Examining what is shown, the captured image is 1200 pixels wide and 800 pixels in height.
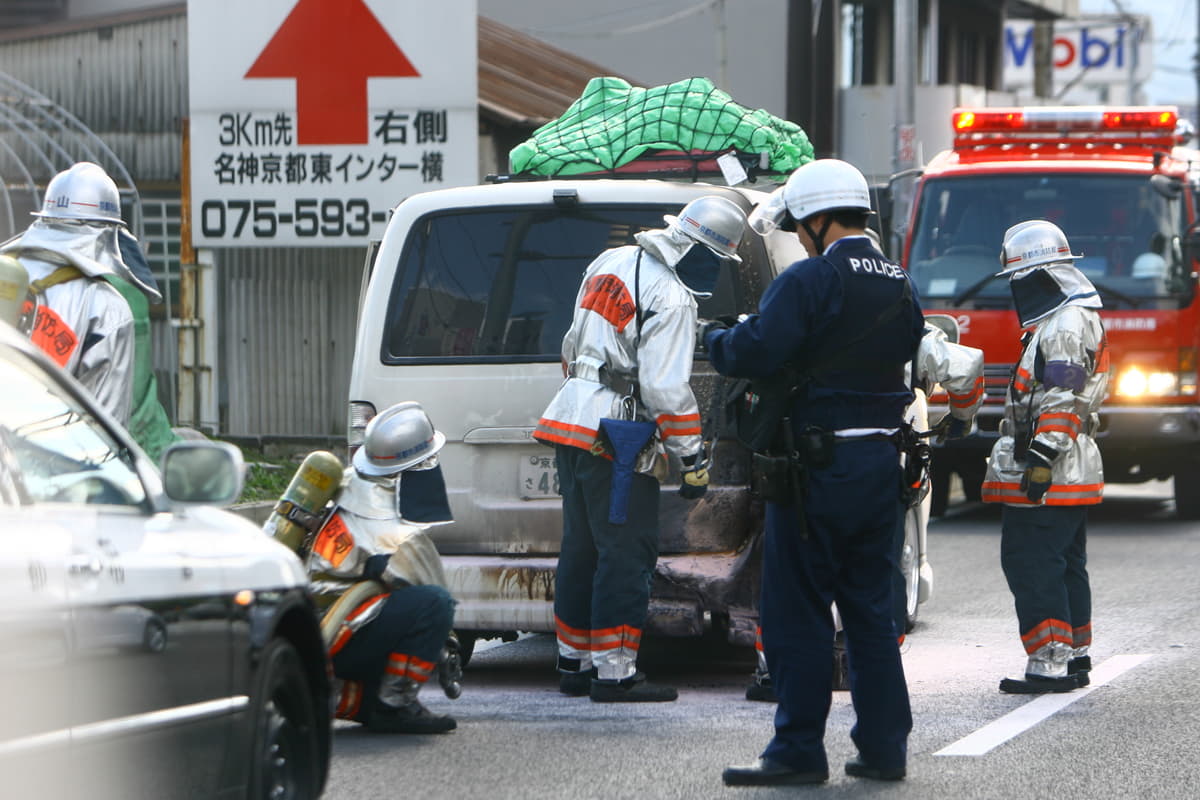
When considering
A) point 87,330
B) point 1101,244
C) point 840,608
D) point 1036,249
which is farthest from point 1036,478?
point 1101,244

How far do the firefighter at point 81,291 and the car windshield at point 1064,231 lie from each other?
8.66m

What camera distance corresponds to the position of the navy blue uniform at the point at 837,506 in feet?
19.9

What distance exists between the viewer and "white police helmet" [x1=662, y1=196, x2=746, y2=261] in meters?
7.24

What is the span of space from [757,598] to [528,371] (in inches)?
47.8

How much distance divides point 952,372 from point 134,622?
423 centimetres

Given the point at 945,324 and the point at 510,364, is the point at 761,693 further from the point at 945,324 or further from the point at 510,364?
the point at 945,324

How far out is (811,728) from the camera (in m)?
6.06

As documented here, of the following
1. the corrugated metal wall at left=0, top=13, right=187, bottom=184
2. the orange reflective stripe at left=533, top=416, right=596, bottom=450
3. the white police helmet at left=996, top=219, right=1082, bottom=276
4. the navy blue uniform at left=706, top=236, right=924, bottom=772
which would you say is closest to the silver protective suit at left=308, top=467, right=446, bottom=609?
the orange reflective stripe at left=533, top=416, right=596, bottom=450

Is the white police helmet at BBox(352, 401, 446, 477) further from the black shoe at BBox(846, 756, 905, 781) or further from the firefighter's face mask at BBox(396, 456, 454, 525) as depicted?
the black shoe at BBox(846, 756, 905, 781)

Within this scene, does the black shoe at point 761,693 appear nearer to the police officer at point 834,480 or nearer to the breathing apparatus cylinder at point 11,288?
the police officer at point 834,480

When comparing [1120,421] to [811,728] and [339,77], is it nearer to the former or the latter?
[339,77]

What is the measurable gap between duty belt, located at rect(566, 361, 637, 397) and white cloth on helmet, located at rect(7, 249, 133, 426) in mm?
1596

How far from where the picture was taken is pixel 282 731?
5125 millimetres

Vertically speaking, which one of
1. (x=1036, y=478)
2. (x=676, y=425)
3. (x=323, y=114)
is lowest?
(x=1036, y=478)
